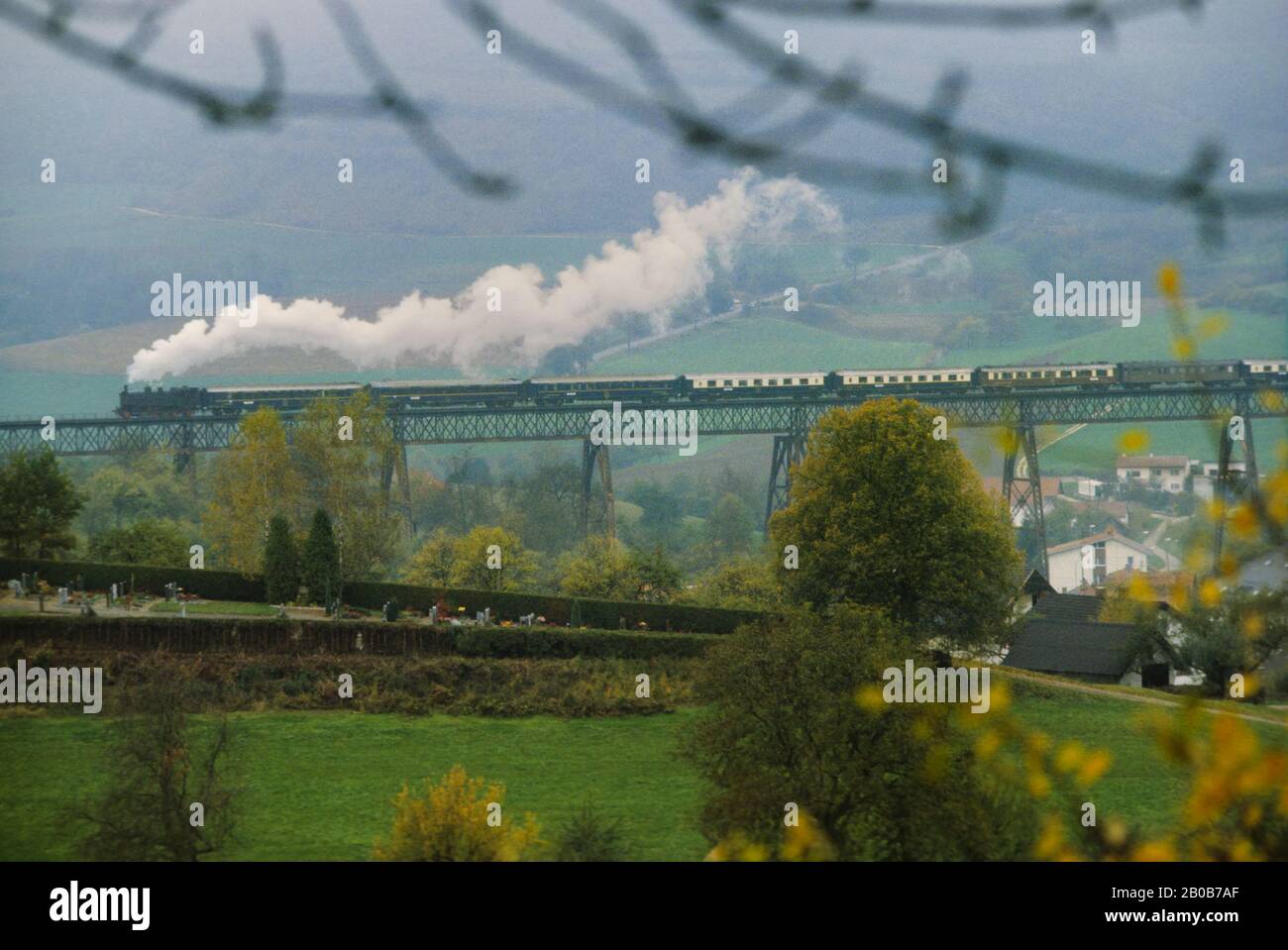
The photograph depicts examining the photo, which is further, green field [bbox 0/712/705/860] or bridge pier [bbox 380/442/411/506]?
bridge pier [bbox 380/442/411/506]

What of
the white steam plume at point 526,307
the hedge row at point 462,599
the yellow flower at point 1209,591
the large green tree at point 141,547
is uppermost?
the white steam plume at point 526,307

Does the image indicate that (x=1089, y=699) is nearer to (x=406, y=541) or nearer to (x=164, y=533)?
(x=164, y=533)

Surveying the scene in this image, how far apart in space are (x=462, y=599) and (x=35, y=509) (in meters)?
7.08

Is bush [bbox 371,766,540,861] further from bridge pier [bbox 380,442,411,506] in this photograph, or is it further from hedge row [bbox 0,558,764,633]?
bridge pier [bbox 380,442,411,506]

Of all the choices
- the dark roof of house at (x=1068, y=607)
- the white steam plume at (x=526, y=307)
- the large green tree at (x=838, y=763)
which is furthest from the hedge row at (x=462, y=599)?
the white steam plume at (x=526, y=307)

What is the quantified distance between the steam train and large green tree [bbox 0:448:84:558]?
35.4 feet

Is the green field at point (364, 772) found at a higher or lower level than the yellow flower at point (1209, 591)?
lower

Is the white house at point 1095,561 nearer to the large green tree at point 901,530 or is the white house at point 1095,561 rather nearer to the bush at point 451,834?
the large green tree at point 901,530

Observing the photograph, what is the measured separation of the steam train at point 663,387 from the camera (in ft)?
113

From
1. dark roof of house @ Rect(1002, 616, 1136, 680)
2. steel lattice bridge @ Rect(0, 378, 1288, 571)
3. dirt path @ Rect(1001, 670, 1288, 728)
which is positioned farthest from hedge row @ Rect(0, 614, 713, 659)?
steel lattice bridge @ Rect(0, 378, 1288, 571)

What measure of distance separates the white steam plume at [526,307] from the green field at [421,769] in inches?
1148

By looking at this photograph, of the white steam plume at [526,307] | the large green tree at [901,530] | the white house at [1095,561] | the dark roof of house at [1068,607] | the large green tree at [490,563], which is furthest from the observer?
the white steam plume at [526,307]

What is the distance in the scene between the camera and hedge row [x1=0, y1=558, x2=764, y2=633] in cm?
2306

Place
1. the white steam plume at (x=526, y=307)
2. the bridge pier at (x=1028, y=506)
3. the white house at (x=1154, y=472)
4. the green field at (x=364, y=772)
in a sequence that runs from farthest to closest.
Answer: the white steam plume at (x=526, y=307), the white house at (x=1154, y=472), the bridge pier at (x=1028, y=506), the green field at (x=364, y=772)
